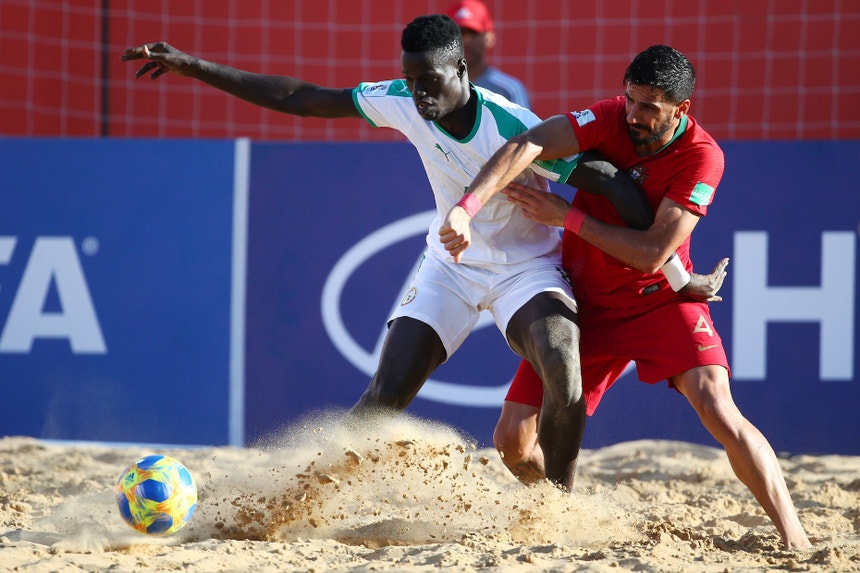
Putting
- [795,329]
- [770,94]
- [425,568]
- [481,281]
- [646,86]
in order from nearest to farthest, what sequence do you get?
[425,568] < [646,86] < [481,281] < [795,329] < [770,94]

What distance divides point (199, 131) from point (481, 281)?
551 centimetres

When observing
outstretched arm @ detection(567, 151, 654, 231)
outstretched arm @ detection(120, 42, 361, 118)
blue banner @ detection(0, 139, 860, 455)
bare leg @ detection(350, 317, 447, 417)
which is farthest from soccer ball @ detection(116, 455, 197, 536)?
blue banner @ detection(0, 139, 860, 455)

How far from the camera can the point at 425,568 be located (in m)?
3.54

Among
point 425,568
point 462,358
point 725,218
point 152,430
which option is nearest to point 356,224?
point 462,358

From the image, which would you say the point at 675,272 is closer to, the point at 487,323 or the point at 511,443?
the point at 511,443

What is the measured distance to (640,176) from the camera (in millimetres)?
4242

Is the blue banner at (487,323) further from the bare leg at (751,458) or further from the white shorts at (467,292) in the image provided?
the bare leg at (751,458)

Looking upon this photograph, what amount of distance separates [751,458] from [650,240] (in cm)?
88

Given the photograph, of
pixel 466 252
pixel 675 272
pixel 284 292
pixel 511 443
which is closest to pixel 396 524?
pixel 511 443

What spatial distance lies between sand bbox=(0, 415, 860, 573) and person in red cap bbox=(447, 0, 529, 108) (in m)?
2.62

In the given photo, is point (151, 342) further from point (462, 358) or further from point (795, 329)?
point (795, 329)

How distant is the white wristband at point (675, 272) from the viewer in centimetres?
418

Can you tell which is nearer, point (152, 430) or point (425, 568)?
point (425, 568)

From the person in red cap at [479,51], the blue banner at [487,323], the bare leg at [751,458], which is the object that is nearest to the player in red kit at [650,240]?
the bare leg at [751,458]
